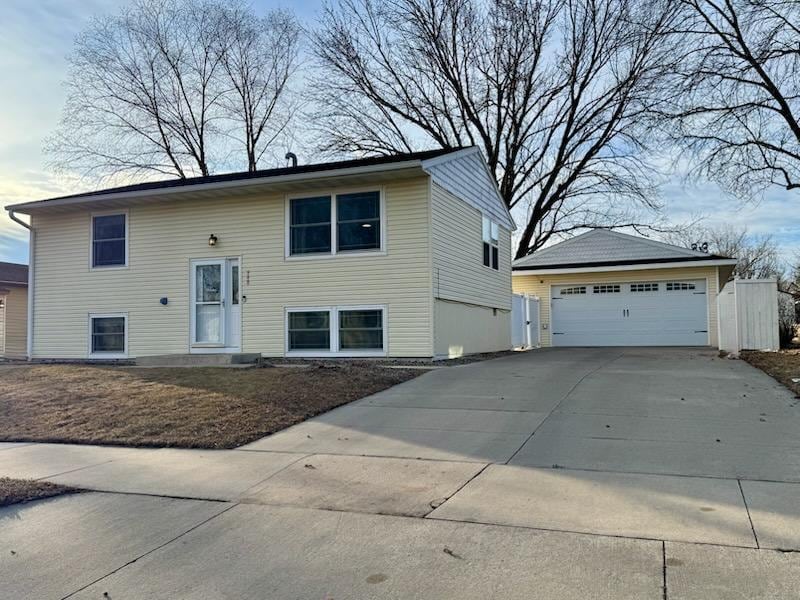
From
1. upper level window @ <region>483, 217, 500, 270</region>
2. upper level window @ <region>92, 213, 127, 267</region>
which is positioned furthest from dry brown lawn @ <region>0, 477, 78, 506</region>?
upper level window @ <region>483, 217, 500, 270</region>

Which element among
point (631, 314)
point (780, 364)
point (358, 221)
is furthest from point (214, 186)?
point (631, 314)

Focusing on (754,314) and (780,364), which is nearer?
(780,364)

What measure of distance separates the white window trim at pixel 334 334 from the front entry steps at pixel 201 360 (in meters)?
0.90

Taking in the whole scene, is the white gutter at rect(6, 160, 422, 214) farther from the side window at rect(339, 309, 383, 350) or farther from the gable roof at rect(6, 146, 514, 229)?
the side window at rect(339, 309, 383, 350)

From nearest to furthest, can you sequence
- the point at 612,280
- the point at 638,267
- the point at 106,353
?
the point at 106,353
the point at 638,267
the point at 612,280

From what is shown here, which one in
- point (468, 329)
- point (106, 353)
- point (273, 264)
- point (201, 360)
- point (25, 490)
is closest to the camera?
point (25, 490)

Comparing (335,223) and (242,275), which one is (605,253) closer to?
(335,223)

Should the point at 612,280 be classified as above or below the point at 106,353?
above

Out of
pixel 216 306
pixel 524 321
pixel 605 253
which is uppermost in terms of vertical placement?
pixel 605 253

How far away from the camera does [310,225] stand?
1418cm

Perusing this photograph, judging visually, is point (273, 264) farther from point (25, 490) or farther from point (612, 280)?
point (612, 280)

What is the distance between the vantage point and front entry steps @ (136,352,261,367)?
43.5 ft

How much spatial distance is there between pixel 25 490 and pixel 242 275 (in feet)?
31.3

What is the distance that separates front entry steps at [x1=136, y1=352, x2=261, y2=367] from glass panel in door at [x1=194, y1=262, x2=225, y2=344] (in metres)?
1.02
